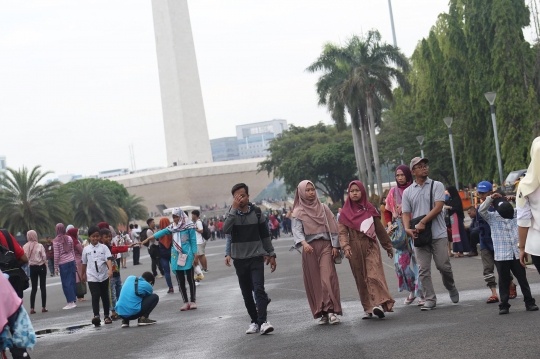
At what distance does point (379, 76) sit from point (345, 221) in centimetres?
3634

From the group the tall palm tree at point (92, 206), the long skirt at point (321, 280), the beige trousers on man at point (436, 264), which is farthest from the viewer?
the tall palm tree at point (92, 206)

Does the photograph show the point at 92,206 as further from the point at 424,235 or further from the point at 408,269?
the point at 424,235

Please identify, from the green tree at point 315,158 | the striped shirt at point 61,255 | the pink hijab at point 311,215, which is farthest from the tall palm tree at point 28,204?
the pink hijab at point 311,215

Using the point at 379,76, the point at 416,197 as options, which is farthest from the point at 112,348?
the point at 379,76

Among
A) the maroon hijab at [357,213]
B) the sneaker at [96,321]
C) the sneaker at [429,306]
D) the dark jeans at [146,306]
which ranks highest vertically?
the maroon hijab at [357,213]

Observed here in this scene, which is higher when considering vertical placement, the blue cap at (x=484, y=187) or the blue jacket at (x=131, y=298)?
the blue cap at (x=484, y=187)

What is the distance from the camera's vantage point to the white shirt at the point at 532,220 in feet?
22.0

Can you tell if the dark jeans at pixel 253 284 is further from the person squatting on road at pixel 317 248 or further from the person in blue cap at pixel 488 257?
the person in blue cap at pixel 488 257

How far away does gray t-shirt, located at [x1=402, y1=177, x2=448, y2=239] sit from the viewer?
995cm

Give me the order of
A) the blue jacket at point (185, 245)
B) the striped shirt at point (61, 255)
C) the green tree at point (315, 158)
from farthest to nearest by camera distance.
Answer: the green tree at point (315, 158) < the striped shirt at point (61, 255) < the blue jacket at point (185, 245)

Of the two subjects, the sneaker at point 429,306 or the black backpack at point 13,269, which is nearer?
the black backpack at point 13,269

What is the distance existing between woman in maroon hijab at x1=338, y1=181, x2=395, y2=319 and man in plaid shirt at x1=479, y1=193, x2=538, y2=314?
1137 millimetres

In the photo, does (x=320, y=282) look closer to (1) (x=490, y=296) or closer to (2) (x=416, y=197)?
(2) (x=416, y=197)

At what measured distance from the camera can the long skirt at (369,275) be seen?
9.63 metres
